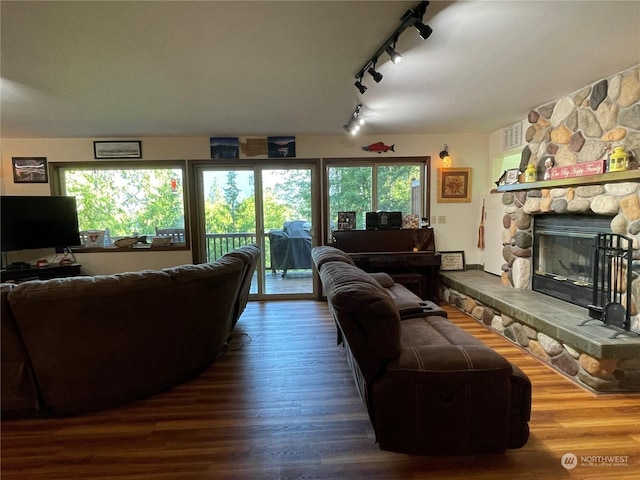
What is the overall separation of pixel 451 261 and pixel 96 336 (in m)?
4.19

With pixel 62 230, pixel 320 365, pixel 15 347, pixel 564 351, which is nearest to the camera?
pixel 15 347

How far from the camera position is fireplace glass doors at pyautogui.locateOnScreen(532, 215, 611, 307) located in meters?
2.85

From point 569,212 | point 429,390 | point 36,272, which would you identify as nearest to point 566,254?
point 569,212

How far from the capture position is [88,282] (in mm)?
1919

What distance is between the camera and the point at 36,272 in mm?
3961

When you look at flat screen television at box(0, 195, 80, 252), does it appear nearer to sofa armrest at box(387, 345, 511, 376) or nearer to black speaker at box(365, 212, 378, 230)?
black speaker at box(365, 212, 378, 230)

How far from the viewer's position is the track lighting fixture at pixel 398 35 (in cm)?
168

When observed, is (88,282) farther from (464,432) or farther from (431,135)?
(431,135)

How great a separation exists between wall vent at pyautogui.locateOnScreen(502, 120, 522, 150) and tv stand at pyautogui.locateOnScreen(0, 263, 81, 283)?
5714 millimetres

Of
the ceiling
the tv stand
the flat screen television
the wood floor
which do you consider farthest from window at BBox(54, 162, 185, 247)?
the wood floor

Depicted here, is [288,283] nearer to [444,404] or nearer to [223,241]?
[223,241]

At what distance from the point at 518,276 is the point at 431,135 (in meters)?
2.18

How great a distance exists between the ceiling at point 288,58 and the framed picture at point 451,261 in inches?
74.9

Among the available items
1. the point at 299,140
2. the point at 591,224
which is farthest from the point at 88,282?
the point at 591,224
